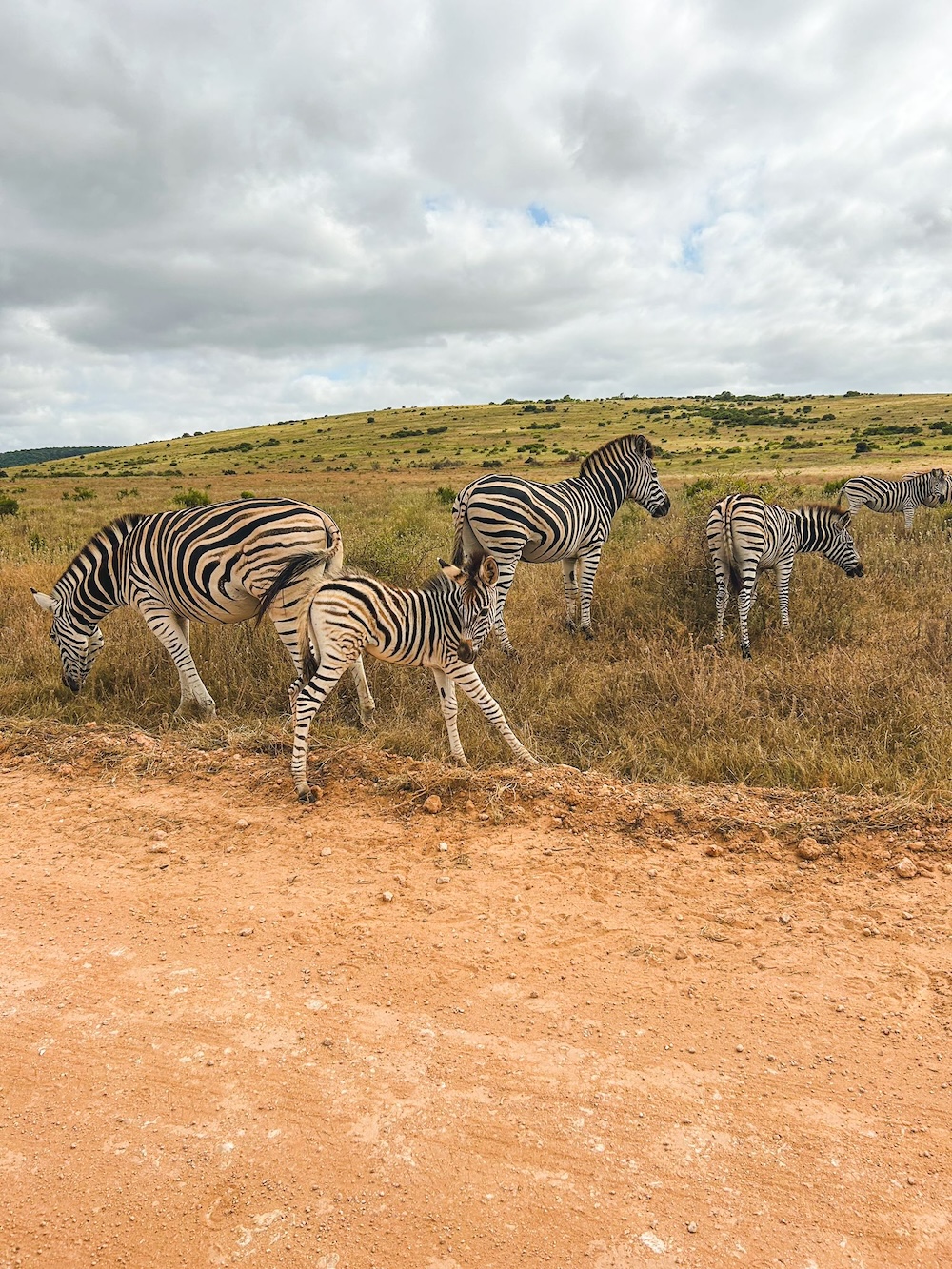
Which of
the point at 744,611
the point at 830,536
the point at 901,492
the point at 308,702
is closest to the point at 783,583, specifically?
the point at 744,611

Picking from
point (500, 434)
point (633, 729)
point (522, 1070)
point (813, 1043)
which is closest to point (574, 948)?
point (522, 1070)

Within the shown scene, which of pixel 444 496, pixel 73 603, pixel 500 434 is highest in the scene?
pixel 500 434

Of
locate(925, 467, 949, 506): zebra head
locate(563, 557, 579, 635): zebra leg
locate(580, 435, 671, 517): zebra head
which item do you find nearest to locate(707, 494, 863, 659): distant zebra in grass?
locate(580, 435, 671, 517): zebra head

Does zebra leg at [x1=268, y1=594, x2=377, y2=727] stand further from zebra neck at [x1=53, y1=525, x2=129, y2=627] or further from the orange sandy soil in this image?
zebra neck at [x1=53, y1=525, x2=129, y2=627]

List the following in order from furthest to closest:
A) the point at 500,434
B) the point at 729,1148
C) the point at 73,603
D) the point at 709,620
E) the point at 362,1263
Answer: the point at 500,434 → the point at 709,620 → the point at 73,603 → the point at 729,1148 → the point at 362,1263

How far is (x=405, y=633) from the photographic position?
255 inches

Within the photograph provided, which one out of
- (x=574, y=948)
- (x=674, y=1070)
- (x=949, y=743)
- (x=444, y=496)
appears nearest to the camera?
(x=674, y=1070)

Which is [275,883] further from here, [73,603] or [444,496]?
[444,496]

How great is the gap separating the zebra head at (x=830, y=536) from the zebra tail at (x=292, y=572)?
7422mm

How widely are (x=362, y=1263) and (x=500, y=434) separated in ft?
262

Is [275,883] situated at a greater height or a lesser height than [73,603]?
lesser

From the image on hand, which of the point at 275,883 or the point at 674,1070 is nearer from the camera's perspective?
the point at 674,1070

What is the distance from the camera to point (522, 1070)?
10.3 feet

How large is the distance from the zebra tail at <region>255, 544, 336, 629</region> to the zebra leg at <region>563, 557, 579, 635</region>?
14.5 feet
